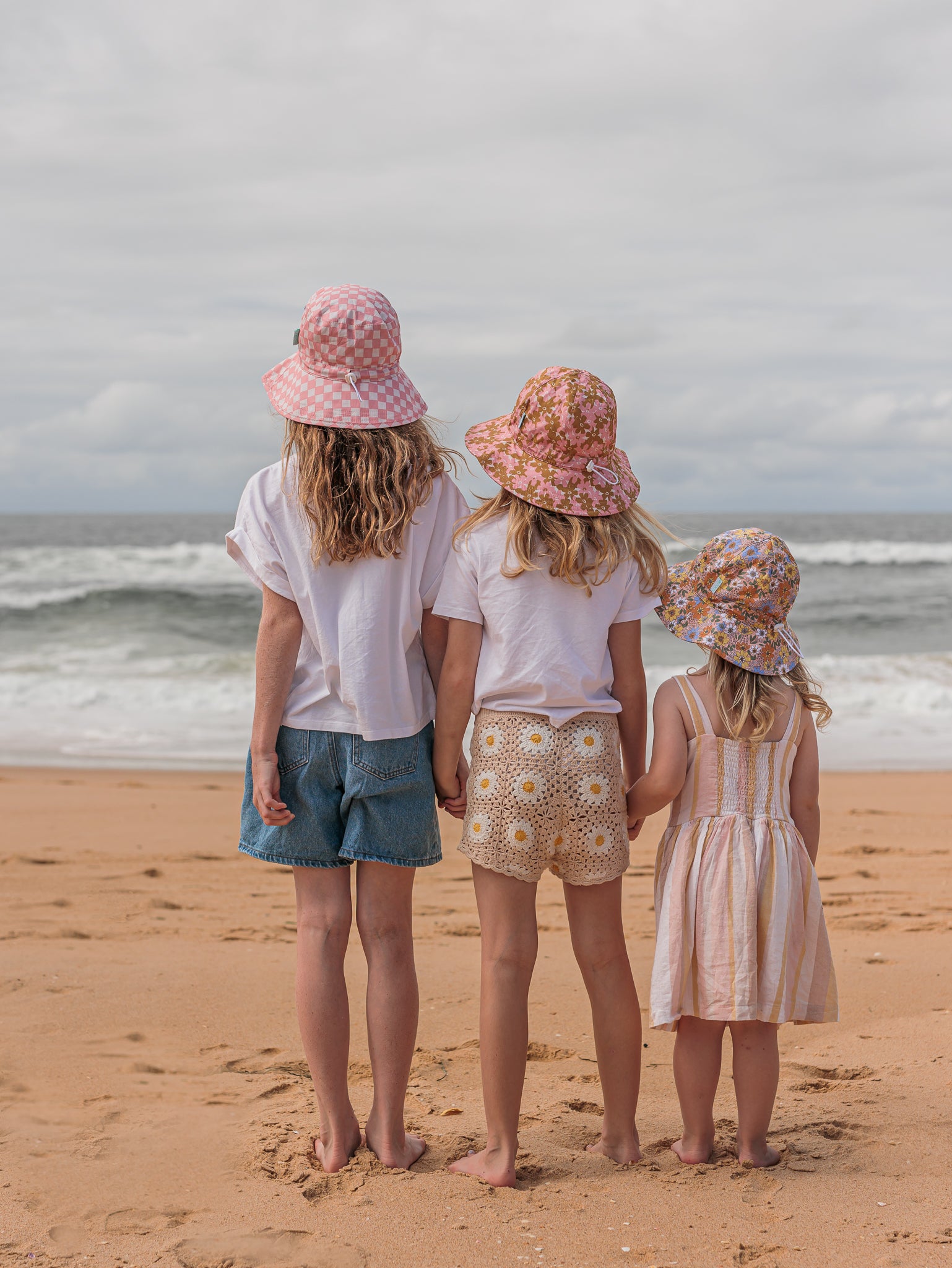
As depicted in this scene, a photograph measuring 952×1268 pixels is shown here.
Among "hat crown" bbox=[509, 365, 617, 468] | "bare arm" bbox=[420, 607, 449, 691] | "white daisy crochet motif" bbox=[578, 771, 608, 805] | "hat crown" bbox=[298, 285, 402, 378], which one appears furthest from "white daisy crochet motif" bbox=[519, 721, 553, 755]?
"hat crown" bbox=[298, 285, 402, 378]

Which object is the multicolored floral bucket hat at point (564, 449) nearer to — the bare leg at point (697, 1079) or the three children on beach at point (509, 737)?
the three children on beach at point (509, 737)

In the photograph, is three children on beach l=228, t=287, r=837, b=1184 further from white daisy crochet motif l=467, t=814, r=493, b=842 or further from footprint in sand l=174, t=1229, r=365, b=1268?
footprint in sand l=174, t=1229, r=365, b=1268

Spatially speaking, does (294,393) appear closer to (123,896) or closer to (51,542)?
(123,896)

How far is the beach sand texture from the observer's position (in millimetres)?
2115

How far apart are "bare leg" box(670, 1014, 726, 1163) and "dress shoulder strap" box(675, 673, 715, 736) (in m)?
0.65

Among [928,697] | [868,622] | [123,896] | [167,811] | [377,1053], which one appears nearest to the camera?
[377,1053]

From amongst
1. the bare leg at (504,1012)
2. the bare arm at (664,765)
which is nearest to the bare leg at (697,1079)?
the bare leg at (504,1012)

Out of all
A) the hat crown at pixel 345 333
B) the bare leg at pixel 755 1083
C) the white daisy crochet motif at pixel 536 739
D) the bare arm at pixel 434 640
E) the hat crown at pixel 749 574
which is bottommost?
the bare leg at pixel 755 1083

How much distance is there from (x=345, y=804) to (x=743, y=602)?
1020 mm

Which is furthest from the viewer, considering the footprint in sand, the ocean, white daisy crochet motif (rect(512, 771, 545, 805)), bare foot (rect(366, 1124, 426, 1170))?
the ocean

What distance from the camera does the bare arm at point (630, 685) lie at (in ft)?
7.82

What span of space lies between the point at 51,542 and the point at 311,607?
33438mm

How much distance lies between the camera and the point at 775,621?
8.08 ft

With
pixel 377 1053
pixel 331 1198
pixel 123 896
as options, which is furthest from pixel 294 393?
pixel 123 896
